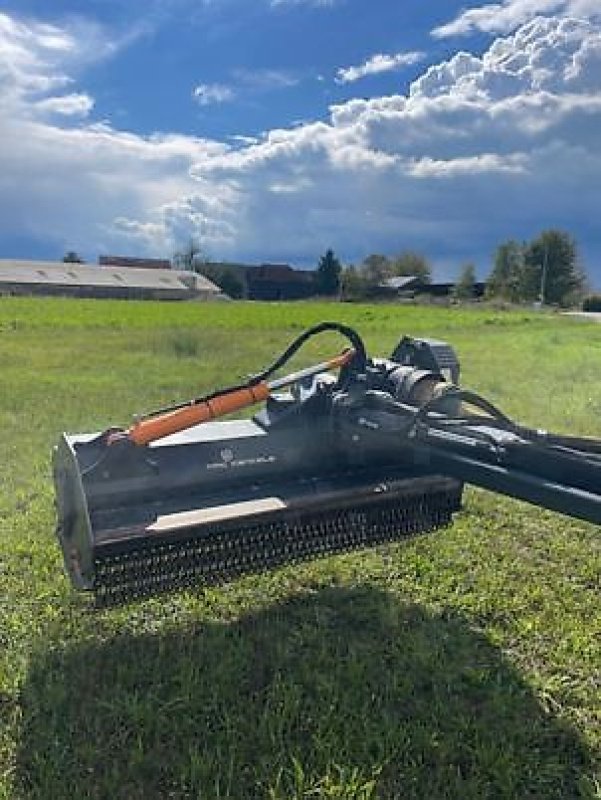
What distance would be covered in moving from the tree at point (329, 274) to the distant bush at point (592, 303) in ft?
86.9

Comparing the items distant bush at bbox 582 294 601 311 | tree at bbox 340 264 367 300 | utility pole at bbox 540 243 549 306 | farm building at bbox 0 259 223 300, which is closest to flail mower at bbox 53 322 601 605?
distant bush at bbox 582 294 601 311

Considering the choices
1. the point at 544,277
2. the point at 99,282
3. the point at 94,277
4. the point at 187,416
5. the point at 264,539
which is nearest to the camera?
the point at 187,416

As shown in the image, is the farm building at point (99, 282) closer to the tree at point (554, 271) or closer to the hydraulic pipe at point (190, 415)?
the tree at point (554, 271)

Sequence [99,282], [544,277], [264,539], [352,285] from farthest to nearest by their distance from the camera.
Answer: [352,285]
[99,282]
[544,277]
[264,539]

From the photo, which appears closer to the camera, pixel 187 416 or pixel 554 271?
pixel 187 416

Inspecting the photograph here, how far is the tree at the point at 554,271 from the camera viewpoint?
233 feet

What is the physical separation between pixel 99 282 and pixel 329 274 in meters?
25.0

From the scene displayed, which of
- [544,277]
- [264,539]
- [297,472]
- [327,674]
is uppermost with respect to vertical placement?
[544,277]

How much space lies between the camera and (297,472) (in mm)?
3105

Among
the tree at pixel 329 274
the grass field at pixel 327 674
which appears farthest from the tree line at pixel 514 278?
the grass field at pixel 327 674

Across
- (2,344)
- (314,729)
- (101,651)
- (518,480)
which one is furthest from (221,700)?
(2,344)

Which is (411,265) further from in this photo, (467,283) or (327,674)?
(327,674)

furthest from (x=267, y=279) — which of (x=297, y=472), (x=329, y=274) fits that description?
(x=297, y=472)

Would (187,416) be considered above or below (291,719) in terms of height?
above
